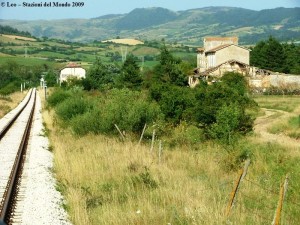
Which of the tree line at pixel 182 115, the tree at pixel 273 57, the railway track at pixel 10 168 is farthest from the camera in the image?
the tree at pixel 273 57

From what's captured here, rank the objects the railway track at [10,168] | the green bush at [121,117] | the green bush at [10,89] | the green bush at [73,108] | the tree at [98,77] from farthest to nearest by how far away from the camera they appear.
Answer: the green bush at [10,89], the tree at [98,77], the green bush at [73,108], the green bush at [121,117], the railway track at [10,168]

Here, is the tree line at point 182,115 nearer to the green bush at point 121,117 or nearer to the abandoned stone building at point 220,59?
the green bush at point 121,117

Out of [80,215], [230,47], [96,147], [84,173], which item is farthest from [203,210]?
[230,47]

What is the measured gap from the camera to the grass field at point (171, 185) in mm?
9352

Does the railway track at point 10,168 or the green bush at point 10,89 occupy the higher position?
the railway track at point 10,168

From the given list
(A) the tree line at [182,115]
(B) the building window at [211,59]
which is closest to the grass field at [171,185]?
(A) the tree line at [182,115]

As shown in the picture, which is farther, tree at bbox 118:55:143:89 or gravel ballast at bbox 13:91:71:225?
tree at bbox 118:55:143:89

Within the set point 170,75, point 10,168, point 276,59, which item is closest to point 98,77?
point 170,75

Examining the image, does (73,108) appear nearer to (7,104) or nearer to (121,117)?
(121,117)

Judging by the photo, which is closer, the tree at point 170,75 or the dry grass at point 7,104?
the dry grass at point 7,104

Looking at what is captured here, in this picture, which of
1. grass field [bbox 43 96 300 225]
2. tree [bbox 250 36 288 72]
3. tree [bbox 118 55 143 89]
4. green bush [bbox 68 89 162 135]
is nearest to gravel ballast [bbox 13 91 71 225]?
grass field [bbox 43 96 300 225]

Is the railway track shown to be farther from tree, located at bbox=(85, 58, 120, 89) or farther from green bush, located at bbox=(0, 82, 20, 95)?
green bush, located at bbox=(0, 82, 20, 95)

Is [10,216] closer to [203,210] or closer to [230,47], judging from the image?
[203,210]

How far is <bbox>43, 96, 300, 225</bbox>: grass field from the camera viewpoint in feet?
30.7
